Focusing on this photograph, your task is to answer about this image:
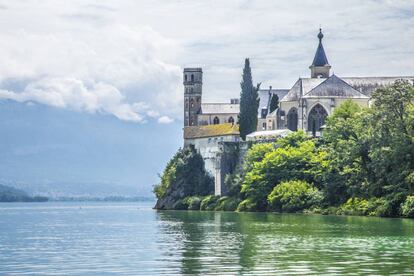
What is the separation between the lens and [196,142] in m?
129

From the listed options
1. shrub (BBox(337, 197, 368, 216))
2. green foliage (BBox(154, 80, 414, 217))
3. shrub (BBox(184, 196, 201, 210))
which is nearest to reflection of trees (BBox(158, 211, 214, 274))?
green foliage (BBox(154, 80, 414, 217))

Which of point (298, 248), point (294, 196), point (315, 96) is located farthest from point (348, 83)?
point (298, 248)

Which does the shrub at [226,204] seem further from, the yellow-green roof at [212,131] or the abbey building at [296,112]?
the yellow-green roof at [212,131]

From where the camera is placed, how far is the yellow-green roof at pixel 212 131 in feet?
404

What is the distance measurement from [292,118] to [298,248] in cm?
8607

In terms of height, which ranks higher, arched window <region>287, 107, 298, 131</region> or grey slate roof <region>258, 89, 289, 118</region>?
grey slate roof <region>258, 89, 289, 118</region>

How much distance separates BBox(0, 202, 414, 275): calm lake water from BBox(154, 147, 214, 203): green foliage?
5530cm

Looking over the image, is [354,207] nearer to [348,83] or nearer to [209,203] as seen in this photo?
[209,203]

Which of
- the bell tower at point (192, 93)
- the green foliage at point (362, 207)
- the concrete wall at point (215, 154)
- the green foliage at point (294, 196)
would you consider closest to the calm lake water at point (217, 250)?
the green foliage at point (362, 207)

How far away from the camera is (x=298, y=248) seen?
146 feet

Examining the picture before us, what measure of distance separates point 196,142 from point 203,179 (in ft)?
32.1

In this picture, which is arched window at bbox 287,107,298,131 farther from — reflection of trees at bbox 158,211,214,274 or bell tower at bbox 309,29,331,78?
reflection of trees at bbox 158,211,214,274

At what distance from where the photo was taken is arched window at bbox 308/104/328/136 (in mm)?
122688

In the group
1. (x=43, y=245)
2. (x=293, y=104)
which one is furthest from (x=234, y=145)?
(x=43, y=245)
